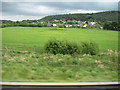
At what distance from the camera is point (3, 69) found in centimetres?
431

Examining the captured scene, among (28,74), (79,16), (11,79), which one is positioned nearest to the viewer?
(11,79)

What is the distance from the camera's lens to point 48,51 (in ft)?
34.0

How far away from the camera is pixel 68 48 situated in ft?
33.3

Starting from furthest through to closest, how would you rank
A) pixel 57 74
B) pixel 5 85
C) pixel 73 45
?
pixel 73 45, pixel 57 74, pixel 5 85

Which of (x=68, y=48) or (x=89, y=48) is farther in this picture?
(x=89, y=48)

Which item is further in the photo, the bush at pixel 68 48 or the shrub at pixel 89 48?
the shrub at pixel 89 48

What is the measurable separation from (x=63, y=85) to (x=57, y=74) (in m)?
1.19

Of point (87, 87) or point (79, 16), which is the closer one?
point (87, 87)

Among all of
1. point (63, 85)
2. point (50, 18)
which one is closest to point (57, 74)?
point (63, 85)

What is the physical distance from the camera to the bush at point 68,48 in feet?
32.9

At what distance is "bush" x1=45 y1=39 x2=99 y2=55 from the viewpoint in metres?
10.0

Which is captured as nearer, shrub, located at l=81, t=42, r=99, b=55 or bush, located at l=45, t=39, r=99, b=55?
bush, located at l=45, t=39, r=99, b=55

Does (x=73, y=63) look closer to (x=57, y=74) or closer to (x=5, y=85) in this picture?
(x=57, y=74)

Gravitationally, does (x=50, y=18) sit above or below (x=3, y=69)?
above
